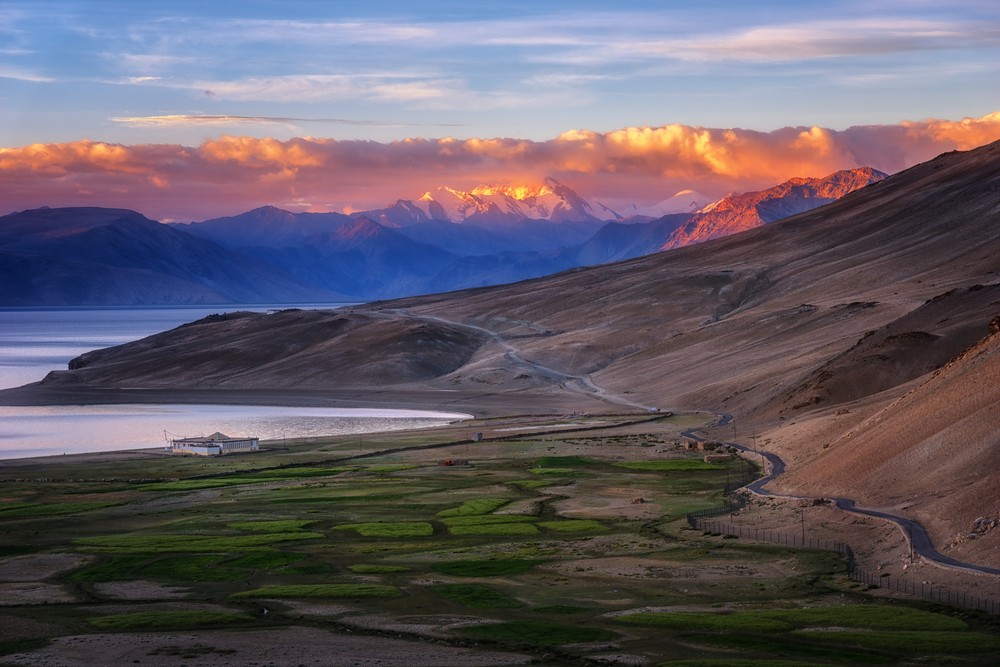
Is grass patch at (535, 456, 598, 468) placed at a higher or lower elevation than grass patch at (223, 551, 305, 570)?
lower

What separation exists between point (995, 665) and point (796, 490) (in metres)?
33.6

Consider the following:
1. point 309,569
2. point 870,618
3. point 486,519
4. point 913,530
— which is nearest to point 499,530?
point 486,519

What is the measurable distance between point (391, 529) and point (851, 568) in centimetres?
2978

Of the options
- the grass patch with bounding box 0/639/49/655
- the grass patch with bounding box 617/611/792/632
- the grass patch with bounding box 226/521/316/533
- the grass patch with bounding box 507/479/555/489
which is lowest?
the grass patch with bounding box 617/611/792/632

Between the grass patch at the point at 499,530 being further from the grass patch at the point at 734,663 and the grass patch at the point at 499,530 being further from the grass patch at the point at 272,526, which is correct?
the grass patch at the point at 734,663

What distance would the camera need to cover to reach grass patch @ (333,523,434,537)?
6469cm

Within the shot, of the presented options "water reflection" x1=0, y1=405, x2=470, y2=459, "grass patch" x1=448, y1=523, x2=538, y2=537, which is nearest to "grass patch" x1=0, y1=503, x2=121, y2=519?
"grass patch" x1=448, y1=523, x2=538, y2=537

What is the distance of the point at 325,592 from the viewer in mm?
48750

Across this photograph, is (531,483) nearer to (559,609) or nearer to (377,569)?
(377,569)

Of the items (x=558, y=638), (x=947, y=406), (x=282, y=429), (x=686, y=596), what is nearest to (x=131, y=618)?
(x=558, y=638)

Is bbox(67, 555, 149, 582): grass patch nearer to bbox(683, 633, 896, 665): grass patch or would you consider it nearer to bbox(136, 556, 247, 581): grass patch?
bbox(136, 556, 247, 581): grass patch

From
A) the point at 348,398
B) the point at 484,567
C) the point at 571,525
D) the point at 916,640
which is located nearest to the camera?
the point at 916,640

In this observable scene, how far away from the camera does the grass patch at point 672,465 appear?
291 feet

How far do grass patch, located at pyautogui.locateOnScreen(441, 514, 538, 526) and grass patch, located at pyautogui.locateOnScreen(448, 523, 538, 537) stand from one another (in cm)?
115
